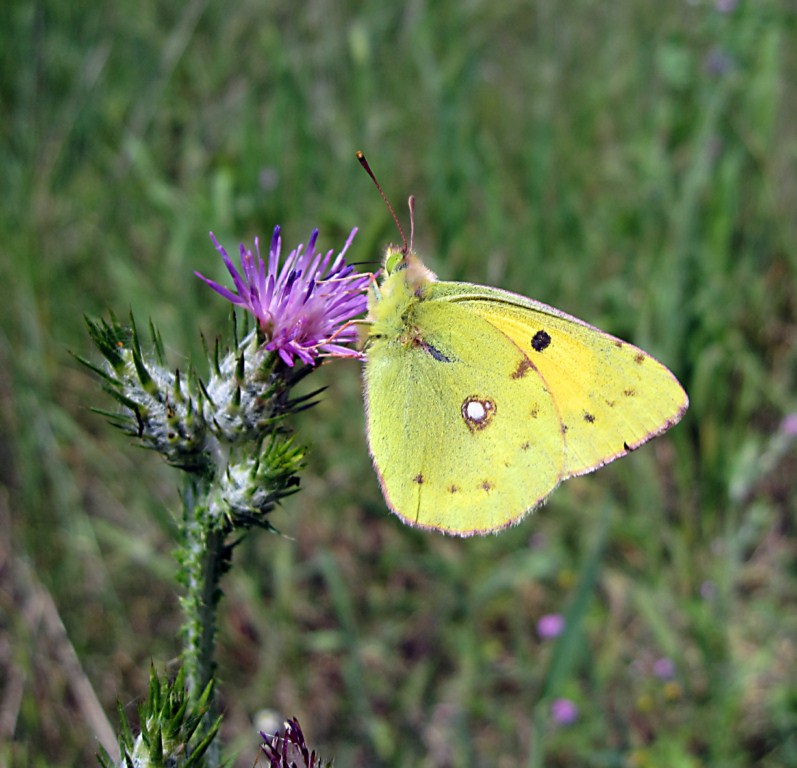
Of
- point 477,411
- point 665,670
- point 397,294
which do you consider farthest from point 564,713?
point 397,294

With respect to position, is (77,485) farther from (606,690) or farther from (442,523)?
(606,690)

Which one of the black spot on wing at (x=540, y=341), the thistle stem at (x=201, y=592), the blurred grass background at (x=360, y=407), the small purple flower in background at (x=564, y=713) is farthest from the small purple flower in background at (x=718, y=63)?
the thistle stem at (x=201, y=592)

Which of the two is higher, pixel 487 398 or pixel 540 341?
pixel 540 341

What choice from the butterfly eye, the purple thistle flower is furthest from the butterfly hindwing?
the purple thistle flower

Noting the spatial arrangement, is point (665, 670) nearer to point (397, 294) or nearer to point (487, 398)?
point (487, 398)

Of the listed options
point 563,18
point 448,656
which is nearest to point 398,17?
point 563,18

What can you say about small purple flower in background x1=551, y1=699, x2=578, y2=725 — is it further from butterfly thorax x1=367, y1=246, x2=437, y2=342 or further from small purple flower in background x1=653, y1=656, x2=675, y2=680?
butterfly thorax x1=367, y1=246, x2=437, y2=342

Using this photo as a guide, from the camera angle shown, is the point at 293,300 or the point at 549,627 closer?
the point at 293,300
